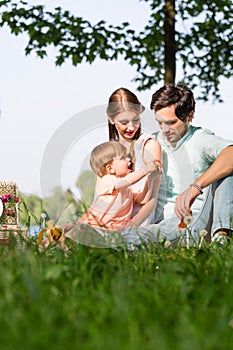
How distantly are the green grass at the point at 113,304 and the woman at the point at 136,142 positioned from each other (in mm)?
1014

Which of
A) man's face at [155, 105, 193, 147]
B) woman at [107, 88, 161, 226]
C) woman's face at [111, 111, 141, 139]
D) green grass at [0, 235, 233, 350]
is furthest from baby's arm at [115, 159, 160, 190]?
green grass at [0, 235, 233, 350]

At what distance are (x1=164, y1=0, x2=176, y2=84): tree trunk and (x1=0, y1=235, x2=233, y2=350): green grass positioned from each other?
4670mm

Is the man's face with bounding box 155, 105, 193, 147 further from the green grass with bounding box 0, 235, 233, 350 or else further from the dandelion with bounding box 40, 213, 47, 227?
the green grass with bounding box 0, 235, 233, 350

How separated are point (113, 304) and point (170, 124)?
2.35 metres

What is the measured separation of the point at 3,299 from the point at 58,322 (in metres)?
0.33

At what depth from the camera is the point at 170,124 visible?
4.14 metres

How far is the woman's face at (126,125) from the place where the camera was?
3.82m

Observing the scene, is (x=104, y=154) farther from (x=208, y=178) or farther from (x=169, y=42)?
(x=169, y=42)

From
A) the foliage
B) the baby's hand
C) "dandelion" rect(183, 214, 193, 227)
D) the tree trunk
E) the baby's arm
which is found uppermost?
the tree trunk

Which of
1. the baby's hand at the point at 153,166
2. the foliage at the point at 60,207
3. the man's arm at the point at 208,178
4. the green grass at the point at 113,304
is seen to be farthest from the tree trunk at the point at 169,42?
the green grass at the point at 113,304

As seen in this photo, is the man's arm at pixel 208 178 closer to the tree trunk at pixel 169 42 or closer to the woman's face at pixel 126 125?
the woman's face at pixel 126 125

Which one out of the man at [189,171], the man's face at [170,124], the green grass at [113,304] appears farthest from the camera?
the man's face at [170,124]

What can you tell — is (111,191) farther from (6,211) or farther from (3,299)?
(6,211)

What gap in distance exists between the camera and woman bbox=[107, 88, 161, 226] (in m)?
3.79
